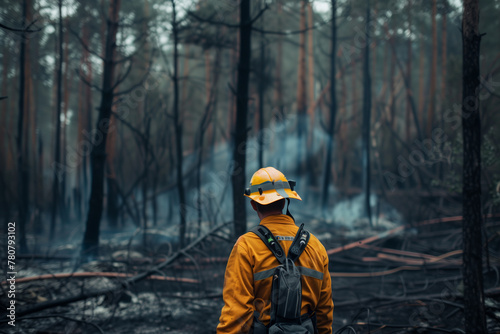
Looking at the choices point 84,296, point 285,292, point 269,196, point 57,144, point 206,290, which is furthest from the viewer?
point 57,144

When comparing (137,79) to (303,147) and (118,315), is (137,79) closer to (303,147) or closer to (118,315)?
(303,147)

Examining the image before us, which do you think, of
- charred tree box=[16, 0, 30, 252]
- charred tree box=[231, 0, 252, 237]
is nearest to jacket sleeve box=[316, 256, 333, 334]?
charred tree box=[231, 0, 252, 237]

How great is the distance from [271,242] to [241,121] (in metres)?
5.57

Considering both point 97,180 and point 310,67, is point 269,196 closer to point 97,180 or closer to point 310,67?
point 97,180

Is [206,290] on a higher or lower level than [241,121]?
lower

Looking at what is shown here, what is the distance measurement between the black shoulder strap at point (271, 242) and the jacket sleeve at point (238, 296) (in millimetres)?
141

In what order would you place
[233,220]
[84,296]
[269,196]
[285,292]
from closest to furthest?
1. [285,292]
2. [269,196]
3. [84,296]
4. [233,220]

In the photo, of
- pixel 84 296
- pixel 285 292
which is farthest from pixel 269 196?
pixel 84 296

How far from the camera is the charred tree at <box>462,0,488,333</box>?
12.7 feet

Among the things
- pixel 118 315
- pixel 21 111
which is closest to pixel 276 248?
pixel 118 315

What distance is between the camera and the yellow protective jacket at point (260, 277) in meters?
2.23

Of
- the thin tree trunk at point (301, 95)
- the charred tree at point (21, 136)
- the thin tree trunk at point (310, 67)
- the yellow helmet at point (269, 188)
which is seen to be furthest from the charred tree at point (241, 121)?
the thin tree trunk at point (310, 67)

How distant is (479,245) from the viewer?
389 cm

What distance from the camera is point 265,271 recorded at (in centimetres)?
230
